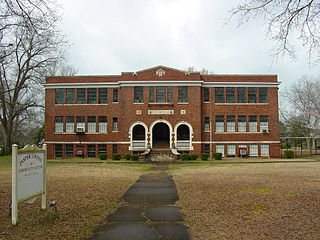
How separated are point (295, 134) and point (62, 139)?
179 feet

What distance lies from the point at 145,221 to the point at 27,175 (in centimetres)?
294

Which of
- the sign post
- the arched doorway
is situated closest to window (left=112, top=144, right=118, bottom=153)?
the arched doorway

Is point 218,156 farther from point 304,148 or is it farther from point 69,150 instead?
point 304,148

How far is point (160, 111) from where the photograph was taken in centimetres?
3253

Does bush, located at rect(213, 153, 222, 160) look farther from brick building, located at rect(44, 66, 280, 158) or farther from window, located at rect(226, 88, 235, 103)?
window, located at rect(226, 88, 235, 103)

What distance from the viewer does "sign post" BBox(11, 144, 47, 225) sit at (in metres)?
5.89

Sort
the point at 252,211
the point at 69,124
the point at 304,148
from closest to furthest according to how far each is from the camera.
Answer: the point at 252,211 → the point at 69,124 → the point at 304,148

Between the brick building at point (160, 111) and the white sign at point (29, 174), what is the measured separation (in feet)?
83.2

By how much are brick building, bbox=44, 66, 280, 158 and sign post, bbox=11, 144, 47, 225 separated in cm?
2533

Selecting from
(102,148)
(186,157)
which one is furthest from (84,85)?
(186,157)

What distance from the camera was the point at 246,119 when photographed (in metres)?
33.8

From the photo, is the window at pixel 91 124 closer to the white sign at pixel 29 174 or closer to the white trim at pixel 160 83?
the white trim at pixel 160 83

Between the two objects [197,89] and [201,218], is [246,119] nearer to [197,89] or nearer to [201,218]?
[197,89]

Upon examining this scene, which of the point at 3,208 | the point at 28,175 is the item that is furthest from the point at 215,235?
the point at 3,208
